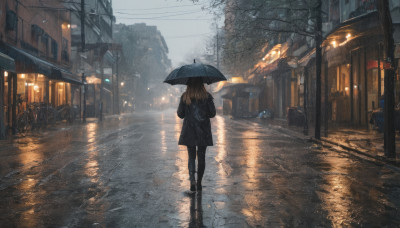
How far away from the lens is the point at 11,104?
18609mm

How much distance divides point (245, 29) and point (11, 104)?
39.2ft

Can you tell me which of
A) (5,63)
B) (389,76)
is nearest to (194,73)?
(389,76)

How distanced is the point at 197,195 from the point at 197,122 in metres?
1.10

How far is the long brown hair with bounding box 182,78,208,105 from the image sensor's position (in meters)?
6.24

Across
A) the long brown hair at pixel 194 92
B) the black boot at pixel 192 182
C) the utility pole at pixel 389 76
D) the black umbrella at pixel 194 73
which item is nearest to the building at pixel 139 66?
the utility pole at pixel 389 76

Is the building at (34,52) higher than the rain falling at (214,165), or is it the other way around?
the building at (34,52)

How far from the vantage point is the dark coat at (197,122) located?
20.3 ft

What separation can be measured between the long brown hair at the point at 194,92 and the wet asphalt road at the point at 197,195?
4.81 feet

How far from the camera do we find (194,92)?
6277mm

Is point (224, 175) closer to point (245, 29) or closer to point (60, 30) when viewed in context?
point (245, 29)

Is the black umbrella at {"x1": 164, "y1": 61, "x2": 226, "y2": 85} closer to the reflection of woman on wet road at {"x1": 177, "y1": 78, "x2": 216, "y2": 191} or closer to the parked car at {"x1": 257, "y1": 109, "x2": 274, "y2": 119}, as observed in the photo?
the reflection of woman on wet road at {"x1": 177, "y1": 78, "x2": 216, "y2": 191}

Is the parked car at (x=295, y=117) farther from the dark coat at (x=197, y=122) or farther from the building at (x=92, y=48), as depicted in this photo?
the dark coat at (x=197, y=122)

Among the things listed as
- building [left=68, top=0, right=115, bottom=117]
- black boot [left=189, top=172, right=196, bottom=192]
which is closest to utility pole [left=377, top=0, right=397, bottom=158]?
black boot [left=189, top=172, right=196, bottom=192]

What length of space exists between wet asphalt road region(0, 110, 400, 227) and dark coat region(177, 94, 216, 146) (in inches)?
32.3
